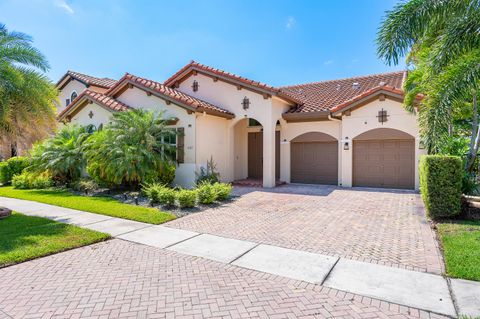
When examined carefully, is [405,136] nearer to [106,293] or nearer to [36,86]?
[106,293]

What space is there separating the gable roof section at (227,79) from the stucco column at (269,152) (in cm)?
172

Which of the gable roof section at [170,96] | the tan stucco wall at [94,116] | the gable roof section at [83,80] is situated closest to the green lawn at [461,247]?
the gable roof section at [170,96]

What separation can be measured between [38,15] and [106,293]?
12.7 m

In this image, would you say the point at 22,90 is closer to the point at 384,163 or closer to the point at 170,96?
the point at 170,96

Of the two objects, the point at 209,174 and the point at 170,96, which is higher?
the point at 170,96

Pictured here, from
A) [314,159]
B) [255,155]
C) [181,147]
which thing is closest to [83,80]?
[181,147]

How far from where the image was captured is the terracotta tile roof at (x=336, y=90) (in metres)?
17.5

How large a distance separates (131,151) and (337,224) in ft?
31.2

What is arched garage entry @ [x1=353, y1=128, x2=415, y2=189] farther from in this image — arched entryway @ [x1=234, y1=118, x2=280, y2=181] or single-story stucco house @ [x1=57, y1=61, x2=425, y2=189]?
arched entryway @ [x1=234, y1=118, x2=280, y2=181]

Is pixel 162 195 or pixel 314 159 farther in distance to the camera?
pixel 314 159

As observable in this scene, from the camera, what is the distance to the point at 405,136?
48.8 ft

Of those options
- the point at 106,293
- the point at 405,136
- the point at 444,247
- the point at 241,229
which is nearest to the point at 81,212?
the point at 241,229

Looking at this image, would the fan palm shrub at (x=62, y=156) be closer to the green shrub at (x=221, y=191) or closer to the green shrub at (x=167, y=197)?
the green shrub at (x=167, y=197)

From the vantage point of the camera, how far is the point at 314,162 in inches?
692
